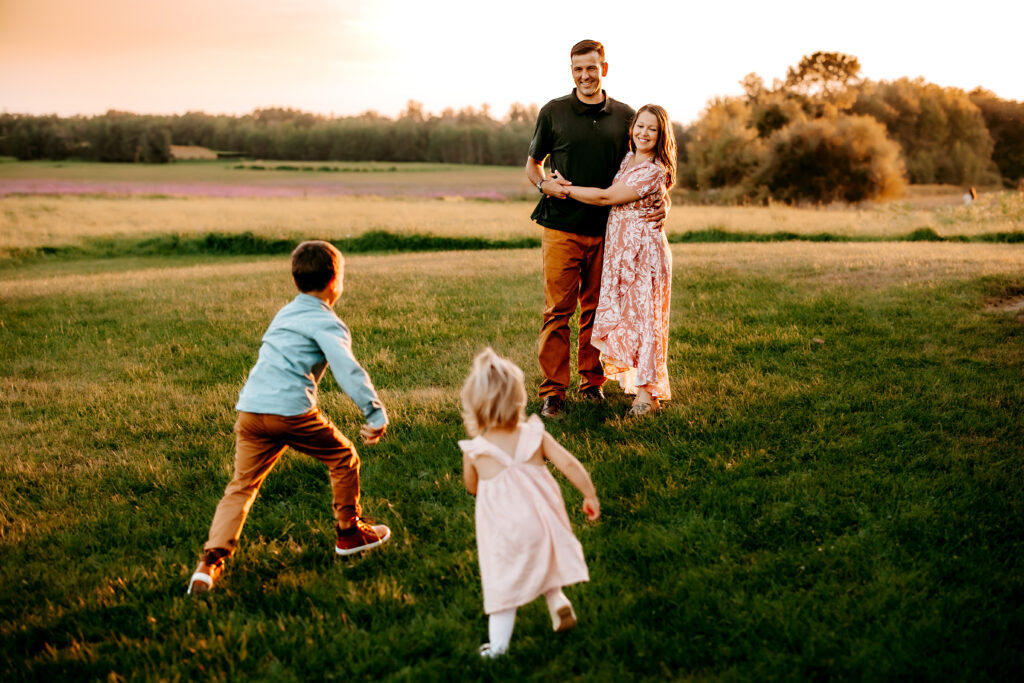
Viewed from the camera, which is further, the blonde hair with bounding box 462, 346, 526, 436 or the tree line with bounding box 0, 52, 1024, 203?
the tree line with bounding box 0, 52, 1024, 203

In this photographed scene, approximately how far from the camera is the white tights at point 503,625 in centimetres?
324

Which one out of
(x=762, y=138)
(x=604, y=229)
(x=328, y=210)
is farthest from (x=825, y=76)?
(x=604, y=229)

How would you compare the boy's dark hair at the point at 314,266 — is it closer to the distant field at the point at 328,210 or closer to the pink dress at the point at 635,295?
the pink dress at the point at 635,295

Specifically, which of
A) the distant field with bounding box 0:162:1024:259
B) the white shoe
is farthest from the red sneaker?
the distant field with bounding box 0:162:1024:259

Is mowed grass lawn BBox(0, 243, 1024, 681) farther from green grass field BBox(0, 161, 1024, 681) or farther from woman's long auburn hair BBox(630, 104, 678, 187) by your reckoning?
woman's long auburn hair BBox(630, 104, 678, 187)

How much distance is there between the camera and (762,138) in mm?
52969

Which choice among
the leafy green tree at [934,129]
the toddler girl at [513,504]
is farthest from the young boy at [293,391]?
the leafy green tree at [934,129]

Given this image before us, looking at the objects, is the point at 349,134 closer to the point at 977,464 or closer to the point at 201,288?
the point at 201,288

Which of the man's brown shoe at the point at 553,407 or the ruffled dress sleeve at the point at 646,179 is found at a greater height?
the ruffled dress sleeve at the point at 646,179

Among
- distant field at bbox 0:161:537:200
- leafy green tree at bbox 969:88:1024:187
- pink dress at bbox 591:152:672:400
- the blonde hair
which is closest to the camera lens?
the blonde hair

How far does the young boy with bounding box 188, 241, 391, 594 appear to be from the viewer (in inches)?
148

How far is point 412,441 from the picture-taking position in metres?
5.87

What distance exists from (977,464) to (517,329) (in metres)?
5.41

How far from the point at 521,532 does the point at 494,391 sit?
0.63 metres
